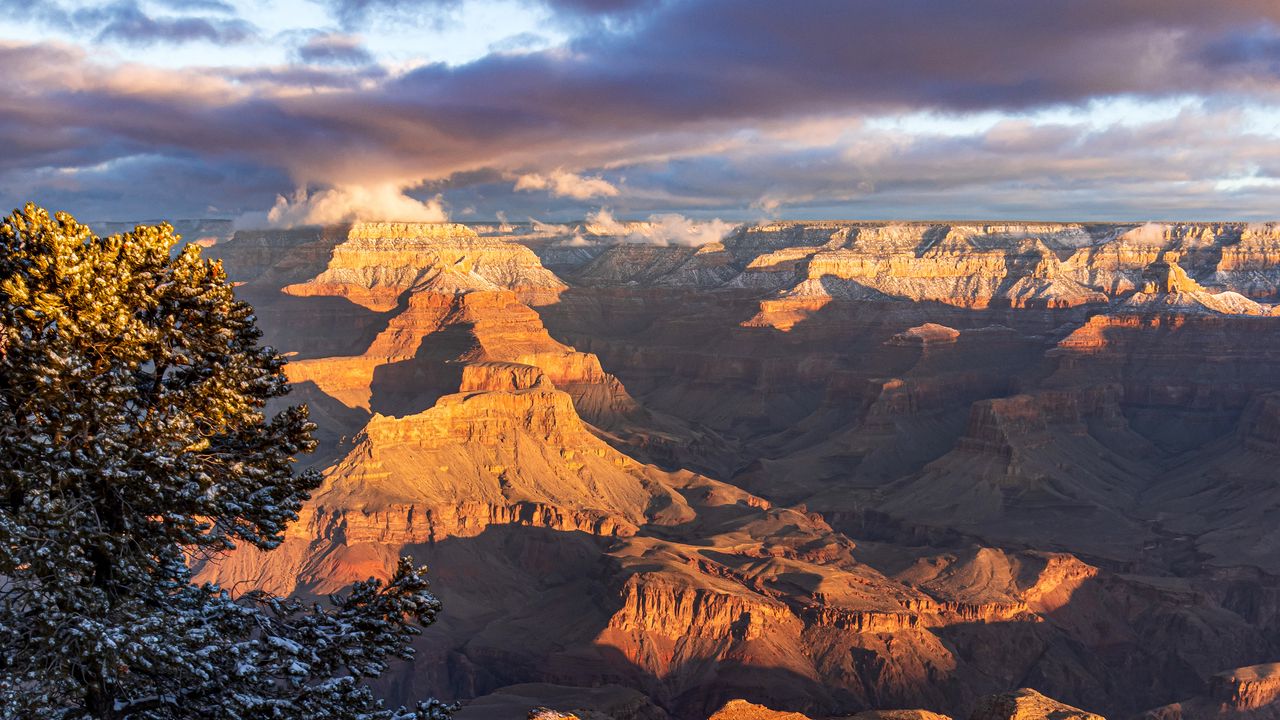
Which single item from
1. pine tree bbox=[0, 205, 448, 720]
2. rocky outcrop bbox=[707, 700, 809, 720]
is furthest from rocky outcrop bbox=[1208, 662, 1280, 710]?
pine tree bbox=[0, 205, 448, 720]

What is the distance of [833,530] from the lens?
436ft

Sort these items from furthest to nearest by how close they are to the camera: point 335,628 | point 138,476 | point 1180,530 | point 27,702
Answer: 1. point 1180,530
2. point 335,628
3. point 138,476
4. point 27,702

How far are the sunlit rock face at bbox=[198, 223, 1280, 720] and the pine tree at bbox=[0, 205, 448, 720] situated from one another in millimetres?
31000

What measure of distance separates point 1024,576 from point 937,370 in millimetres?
90931

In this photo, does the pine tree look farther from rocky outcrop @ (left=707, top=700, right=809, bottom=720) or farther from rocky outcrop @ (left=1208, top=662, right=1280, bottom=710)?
rocky outcrop @ (left=1208, top=662, right=1280, bottom=710)

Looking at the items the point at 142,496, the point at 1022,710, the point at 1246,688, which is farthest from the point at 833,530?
the point at 142,496

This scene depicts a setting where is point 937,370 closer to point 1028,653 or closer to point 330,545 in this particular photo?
point 1028,653

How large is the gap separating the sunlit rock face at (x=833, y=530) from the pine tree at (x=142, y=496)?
1220 inches

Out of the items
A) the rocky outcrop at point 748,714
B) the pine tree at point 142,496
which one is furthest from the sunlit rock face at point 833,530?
the pine tree at point 142,496

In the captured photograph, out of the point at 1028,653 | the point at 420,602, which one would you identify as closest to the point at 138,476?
the point at 420,602

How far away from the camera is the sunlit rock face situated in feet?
282

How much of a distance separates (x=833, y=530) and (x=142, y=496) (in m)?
120

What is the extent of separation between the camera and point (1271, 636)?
102m

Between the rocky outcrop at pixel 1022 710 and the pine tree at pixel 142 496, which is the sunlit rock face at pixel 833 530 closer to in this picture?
the rocky outcrop at pixel 1022 710
